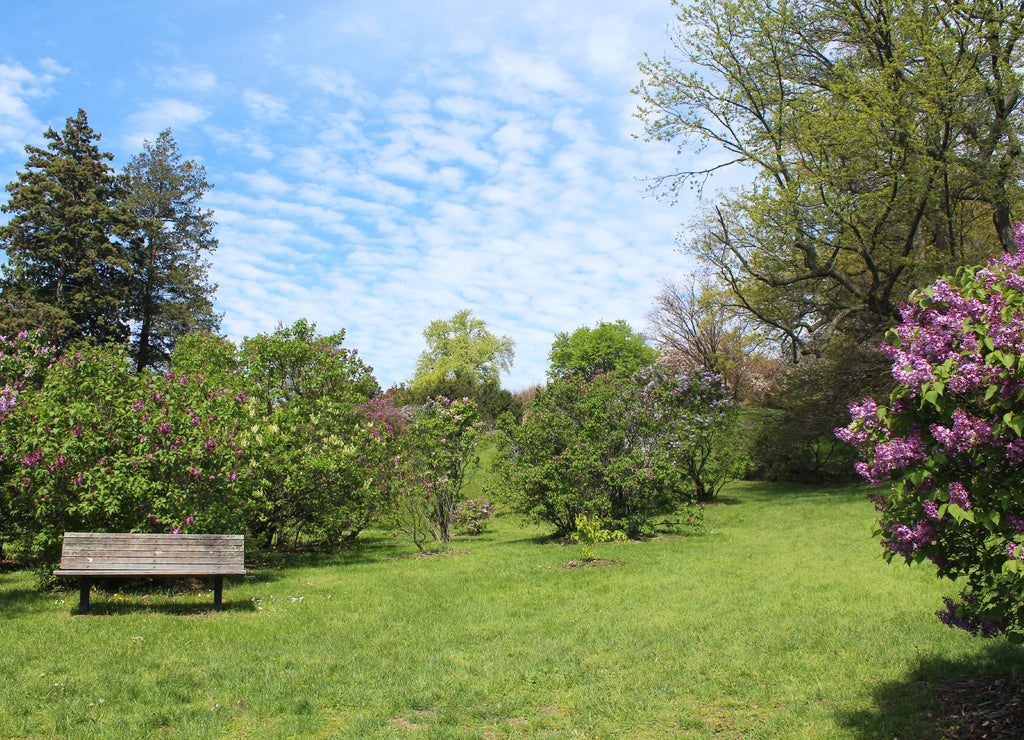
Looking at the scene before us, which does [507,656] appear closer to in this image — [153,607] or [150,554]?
[150,554]

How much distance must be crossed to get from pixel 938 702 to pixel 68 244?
37.5m

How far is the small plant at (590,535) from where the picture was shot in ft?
36.5

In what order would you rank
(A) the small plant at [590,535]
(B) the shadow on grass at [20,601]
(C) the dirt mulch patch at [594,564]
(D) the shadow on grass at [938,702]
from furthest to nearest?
(A) the small plant at [590,535] < (C) the dirt mulch patch at [594,564] < (B) the shadow on grass at [20,601] < (D) the shadow on grass at [938,702]

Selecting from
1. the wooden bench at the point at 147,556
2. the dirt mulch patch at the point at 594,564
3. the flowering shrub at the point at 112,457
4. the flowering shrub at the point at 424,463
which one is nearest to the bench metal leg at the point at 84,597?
the wooden bench at the point at 147,556

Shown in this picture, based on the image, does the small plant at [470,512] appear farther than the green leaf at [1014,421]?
Yes

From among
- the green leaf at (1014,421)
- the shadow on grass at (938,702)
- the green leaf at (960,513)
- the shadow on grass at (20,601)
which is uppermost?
the green leaf at (1014,421)

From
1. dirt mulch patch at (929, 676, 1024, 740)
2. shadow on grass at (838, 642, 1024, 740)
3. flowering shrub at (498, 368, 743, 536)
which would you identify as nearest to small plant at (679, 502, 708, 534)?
flowering shrub at (498, 368, 743, 536)

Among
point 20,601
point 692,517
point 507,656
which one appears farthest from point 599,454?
point 20,601

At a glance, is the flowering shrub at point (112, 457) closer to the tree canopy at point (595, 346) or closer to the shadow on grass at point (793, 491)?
the shadow on grass at point (793, 491)

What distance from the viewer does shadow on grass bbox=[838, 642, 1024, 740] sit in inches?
159

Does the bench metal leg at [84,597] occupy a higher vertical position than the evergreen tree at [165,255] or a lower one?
lower

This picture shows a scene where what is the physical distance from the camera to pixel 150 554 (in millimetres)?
7750

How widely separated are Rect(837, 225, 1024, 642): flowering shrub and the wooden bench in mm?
6647

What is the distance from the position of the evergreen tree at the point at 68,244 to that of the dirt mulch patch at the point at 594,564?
2793 cm
